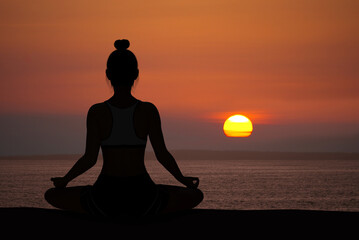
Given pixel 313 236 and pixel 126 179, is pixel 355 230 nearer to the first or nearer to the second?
pixel 313 236

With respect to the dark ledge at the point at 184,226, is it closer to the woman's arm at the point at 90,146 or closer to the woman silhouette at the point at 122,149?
the woman silhouette at the point at 122,149

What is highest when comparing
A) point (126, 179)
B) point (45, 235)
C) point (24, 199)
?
point (126, 179)

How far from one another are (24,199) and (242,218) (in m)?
68.7

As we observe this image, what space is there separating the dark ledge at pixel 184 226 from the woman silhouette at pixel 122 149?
20 centimetres

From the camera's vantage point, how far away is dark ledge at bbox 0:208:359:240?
236 inches

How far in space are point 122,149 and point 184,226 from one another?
130cm

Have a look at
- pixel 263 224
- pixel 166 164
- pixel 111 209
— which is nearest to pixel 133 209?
pixel 111 209

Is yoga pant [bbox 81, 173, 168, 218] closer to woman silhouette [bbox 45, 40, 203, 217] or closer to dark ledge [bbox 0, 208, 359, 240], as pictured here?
woman silhouette [bbox 45, 40, 203, 217]

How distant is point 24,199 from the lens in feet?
237

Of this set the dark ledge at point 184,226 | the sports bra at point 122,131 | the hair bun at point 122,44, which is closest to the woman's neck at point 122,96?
the sports bra at point 122,131

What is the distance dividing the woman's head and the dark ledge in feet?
5.06

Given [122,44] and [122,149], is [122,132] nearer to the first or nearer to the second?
[122,149]

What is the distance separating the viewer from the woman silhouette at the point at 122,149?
5812 mm

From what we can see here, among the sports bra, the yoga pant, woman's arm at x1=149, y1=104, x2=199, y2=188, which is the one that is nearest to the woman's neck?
the sports bra
